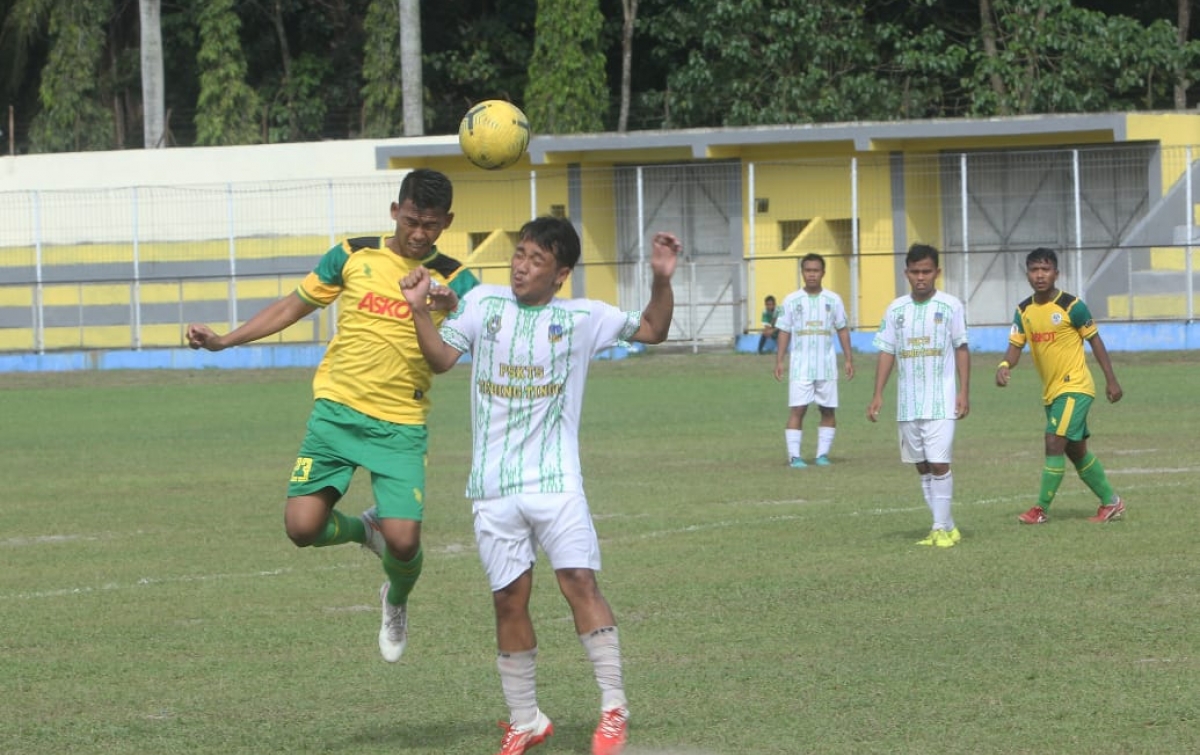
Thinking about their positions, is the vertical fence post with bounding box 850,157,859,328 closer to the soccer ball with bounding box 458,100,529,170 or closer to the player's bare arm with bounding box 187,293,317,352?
the soccer ball with bounding box 458,100,529,170

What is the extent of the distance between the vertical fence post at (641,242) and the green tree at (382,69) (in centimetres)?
784

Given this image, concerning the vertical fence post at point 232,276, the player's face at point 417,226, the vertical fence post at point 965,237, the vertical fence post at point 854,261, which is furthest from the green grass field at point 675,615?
the vertical fence post at point 232,276

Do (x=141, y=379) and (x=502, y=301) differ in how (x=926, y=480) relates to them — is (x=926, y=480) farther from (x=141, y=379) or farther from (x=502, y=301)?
(x=141, y=379)

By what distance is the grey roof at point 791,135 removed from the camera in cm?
3478

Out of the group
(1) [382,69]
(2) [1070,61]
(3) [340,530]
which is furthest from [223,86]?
(3) [340,530]

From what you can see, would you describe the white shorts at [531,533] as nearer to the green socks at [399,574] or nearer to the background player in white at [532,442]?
the background player in white at [532,442]

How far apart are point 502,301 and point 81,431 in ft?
56.5

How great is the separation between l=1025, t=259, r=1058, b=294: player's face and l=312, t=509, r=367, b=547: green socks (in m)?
6.20

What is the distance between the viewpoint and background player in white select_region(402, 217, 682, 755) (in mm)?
6188

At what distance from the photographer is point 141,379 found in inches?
1305

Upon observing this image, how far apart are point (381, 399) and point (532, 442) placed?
143 centimetres

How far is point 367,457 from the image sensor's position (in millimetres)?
7445

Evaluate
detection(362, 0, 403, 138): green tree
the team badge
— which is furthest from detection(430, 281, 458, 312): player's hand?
detection(362, 0, 403, 138): green tree

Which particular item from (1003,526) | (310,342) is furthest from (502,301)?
(310,342)
